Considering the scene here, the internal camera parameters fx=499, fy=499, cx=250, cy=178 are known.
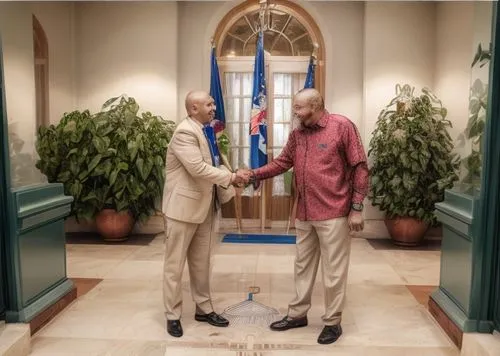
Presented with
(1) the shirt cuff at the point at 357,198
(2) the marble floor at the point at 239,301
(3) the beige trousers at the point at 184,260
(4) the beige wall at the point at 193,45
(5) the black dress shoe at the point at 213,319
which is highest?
(4) the beige wall at the point at 193,45

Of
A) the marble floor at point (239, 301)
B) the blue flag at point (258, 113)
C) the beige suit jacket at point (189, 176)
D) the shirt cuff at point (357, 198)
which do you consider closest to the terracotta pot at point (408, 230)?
the marble floor at point (239, 301)

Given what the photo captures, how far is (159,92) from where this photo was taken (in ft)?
19.6

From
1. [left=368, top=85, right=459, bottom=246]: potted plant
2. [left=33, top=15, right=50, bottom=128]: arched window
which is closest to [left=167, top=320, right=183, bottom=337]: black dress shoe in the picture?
[left=368, top=85, right=459, bottom=246]: potted plant

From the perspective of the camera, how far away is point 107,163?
5395 mm

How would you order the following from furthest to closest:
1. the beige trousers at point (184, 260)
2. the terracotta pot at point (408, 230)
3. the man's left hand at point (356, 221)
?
1. the terracotta pot at point (408, 230)
2. the beige trousers at point (184, 260)
3. the man's left hand at point (356, 221)

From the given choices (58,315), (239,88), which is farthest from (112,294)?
(239,88)

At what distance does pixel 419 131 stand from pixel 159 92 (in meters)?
3.01

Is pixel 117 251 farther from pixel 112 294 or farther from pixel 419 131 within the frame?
pixel 419 131

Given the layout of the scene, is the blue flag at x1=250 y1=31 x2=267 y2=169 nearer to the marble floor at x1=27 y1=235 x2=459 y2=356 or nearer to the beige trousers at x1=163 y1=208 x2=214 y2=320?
the marble floor at x1=27 y1=235 x2=459 y2=356

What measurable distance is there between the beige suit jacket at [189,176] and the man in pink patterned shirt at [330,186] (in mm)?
483

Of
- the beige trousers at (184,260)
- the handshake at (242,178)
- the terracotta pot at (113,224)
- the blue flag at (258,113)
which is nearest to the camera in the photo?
the beige trousers at (184,260)

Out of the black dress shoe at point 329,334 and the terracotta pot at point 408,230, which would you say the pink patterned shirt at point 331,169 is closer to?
the black dress shoe at point 329,334

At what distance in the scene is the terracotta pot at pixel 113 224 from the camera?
5.55 meters

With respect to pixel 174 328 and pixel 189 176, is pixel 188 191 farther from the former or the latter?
pixel 174 328
